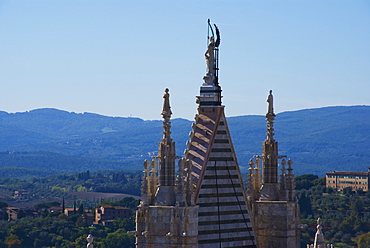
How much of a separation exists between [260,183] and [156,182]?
221 inches

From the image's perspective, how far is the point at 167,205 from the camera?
34.4 m

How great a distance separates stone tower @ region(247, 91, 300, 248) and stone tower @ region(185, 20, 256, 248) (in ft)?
3.90

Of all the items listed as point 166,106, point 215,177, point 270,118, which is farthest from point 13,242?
point 166,106

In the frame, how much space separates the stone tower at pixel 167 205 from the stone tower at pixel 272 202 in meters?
4.80

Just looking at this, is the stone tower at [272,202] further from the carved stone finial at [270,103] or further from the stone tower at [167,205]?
the stone tower at [167,205]

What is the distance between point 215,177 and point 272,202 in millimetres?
3522

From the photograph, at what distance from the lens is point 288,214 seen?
127ft

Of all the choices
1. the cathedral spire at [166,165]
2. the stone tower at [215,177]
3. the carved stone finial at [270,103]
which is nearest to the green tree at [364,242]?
the carved stone finial at [270,103]

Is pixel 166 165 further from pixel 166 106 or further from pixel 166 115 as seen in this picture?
pixel 166 106

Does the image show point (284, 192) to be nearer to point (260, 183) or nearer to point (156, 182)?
point (260, 183)

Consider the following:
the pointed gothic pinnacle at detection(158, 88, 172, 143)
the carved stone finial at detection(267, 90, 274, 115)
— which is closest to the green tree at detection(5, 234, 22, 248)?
the carved stone finial at detection(267, 90, 274, 115)

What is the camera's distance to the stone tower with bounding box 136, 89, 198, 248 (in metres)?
34.0

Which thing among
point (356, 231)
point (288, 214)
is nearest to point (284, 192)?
point (288, 214)

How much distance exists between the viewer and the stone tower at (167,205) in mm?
34000
